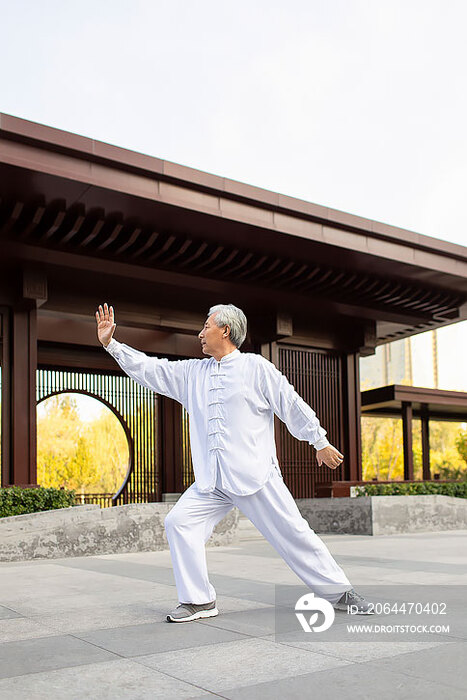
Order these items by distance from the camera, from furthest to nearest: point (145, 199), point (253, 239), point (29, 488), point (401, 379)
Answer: point (401, 379) < point (253, 239) < point (29, 488) < point (145, 199)

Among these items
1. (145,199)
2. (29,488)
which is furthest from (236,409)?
(29,488)

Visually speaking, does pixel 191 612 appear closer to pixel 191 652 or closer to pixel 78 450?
pixel 191 652

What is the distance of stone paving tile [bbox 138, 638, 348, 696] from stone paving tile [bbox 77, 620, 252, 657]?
0.10 metres

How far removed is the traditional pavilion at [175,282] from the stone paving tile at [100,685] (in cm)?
618

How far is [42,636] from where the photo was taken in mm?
3508

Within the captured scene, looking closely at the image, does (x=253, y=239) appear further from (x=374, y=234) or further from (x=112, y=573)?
(x=112, y=573)

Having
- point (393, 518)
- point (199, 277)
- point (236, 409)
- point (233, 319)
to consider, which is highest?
point (199, 277)

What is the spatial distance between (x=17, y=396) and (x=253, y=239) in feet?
12.7

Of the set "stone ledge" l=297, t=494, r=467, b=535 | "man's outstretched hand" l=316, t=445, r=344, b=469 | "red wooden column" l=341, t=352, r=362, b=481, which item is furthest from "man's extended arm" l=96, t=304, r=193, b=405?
"red wooden column" l=341, t=352, r=362, b=481

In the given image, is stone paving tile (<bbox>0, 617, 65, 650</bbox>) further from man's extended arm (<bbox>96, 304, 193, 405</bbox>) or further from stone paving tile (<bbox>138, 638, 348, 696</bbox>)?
man's extended arm (<bbox>96, 304, 193, 405</bbox>)

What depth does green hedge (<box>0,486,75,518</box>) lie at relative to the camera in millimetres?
8898

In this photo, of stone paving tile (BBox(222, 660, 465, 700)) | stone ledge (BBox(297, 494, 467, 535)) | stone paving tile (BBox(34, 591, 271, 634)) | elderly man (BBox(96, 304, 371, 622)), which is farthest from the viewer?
stone ledge (BBox(297, 494, 467, 535))

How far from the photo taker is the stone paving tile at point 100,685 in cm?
250

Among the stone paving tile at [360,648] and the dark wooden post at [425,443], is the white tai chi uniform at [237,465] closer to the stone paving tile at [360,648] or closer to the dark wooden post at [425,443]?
the stone paving tile at [360,648]
